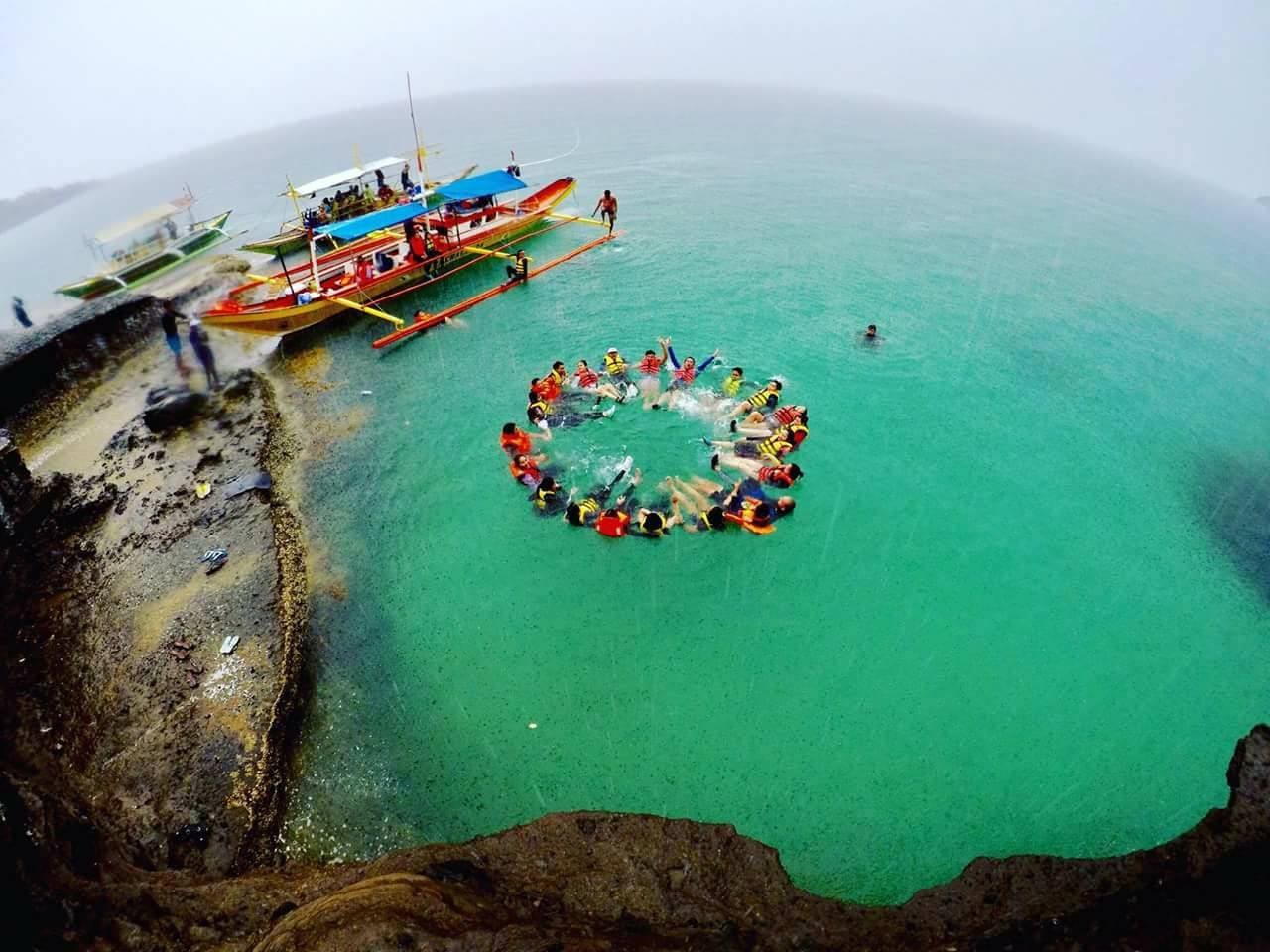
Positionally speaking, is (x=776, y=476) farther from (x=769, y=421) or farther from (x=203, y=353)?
(x=203, y=353)

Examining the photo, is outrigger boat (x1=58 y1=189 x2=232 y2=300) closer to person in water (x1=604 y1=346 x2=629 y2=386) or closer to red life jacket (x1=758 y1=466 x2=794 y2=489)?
person in water (x1=604 y1=346 x2=629 y2=386)

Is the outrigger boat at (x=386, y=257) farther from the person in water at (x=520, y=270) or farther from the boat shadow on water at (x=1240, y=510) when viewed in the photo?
the boat shadow on water at (x=1240, y=510)

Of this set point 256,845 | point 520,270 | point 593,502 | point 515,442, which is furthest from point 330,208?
point 256,845

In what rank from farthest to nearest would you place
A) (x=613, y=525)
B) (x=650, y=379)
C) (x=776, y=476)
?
(x=650, y=379) < (x=776, y=476) < (x=613, y=525)

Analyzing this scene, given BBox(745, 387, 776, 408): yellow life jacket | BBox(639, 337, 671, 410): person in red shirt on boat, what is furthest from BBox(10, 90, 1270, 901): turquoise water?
BBox(745, 387, 776, 408): yellow life jacket

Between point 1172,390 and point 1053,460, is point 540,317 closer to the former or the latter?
point 1053,460

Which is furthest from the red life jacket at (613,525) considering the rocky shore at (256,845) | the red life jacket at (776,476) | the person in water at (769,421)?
the rocky shore at (256,845)

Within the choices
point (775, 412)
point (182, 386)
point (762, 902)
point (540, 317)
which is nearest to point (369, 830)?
point (762, 902)
